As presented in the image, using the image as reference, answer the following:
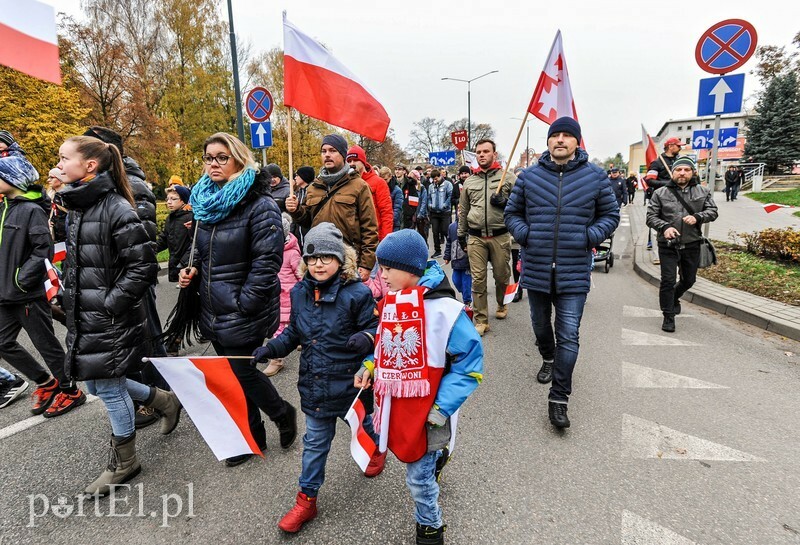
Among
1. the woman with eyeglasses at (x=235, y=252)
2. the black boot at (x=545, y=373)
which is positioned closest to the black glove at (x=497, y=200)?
the black boot at (x=545, y=373)

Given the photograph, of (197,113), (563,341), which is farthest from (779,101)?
(563,341)

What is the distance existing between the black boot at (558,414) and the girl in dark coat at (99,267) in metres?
2.72

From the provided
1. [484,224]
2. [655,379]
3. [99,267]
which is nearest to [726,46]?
[484,224]

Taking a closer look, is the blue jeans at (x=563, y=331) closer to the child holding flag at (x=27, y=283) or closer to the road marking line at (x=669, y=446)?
the road marking line at (x=669, y=446)

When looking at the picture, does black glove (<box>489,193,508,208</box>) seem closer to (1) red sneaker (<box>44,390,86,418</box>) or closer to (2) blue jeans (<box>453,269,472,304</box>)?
(2) blue jeans (<box>453,269,472,304</box>)

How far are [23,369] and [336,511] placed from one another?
Result: 115 inches

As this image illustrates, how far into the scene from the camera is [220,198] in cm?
251

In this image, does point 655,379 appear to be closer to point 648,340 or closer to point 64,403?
point 648,340

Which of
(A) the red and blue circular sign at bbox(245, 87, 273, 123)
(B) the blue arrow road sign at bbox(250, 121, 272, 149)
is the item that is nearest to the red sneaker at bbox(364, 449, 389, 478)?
(B) the blue arrow road sign at bbox(250, 121, 272, 149)

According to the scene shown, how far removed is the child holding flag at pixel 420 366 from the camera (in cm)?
195

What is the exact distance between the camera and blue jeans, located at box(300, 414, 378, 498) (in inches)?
89.4

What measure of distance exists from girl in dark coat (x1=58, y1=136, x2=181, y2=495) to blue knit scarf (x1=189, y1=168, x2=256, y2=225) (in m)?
0.33

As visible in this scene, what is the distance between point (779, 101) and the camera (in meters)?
34.1

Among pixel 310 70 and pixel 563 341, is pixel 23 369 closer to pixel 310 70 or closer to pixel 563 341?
pixel 310 70
